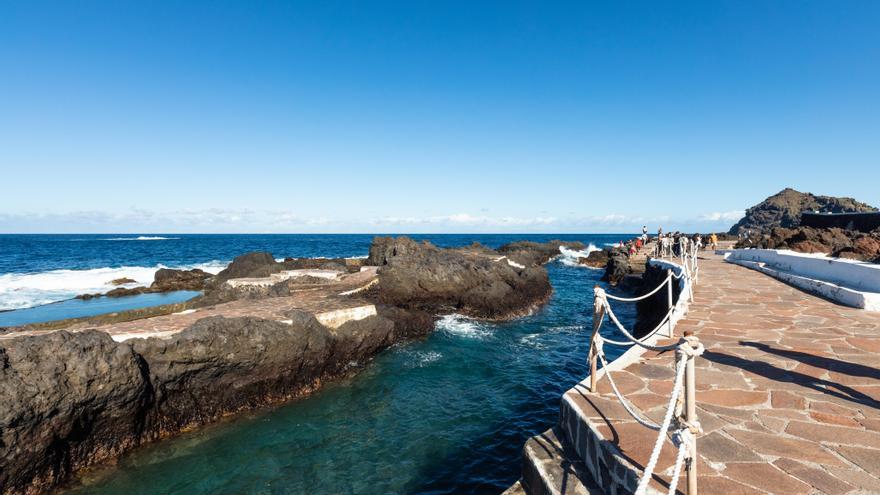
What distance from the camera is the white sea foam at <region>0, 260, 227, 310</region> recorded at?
71.6 ft

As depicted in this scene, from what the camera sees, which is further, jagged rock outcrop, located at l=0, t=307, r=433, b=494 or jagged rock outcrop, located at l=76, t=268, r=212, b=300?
jagged rock outcrop, located at l=76, t=268, r=212, b=300

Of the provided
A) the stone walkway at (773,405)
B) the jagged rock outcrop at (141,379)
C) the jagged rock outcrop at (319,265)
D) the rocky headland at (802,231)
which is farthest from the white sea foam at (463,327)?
the rocky headland at (802,231)

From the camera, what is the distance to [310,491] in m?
5.88

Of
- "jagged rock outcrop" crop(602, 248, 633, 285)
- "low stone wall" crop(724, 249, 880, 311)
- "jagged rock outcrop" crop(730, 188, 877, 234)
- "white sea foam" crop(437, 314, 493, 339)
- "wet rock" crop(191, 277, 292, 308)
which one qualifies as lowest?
"white sea foam" crop(437, 314, 493, 339)

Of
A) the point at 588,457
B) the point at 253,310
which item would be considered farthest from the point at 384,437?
the point at 253,310

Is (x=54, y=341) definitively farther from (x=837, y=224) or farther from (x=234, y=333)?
(x=837, y=224)

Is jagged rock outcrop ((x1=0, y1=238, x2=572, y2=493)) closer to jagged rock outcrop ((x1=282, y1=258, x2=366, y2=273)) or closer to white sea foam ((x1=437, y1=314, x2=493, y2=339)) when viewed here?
white sea foam ((x1=437, y1=314, x2=493, y2=339))

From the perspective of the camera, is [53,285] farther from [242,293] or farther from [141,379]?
[141,379]

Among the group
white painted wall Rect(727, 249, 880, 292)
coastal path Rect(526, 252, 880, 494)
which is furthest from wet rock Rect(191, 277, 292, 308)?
white painted wall Rect(727, 249, 880, 292)

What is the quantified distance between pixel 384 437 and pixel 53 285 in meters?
31.9

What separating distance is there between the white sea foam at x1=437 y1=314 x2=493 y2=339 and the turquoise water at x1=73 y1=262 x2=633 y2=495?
2.30 m

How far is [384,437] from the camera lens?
736 cm

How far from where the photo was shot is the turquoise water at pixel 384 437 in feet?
19.9

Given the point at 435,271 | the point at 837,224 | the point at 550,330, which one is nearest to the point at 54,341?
the point at 435,271
